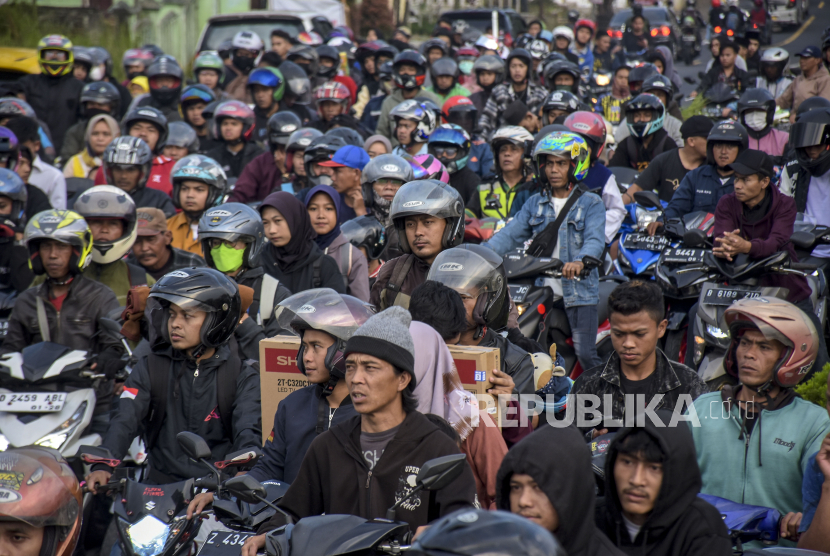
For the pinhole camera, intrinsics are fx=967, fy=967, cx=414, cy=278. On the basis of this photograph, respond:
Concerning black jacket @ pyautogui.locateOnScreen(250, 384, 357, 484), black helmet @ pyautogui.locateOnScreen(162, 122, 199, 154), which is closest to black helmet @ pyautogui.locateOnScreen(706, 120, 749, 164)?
black jacket @ pyautogui.locateOnScreen(250, 384, 357, 484)

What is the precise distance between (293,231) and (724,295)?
338 centimetres

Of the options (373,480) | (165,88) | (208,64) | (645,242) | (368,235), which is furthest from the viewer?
(208,64)

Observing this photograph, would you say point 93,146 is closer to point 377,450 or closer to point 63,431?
point 63,431

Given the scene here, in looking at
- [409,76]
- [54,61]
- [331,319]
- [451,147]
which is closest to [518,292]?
[331,319]

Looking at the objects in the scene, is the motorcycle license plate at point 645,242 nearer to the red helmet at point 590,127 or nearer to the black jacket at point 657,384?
the red helmet at point 590,127

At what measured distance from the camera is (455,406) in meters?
4.39

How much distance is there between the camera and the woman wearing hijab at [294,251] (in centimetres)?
766

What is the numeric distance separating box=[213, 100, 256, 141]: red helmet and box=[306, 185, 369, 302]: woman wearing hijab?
4.38 m

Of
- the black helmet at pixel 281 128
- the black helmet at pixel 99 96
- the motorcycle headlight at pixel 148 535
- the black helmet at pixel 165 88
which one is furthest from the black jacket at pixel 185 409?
the black helmet at pixel 165 88

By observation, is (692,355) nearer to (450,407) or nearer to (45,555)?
(450,407)

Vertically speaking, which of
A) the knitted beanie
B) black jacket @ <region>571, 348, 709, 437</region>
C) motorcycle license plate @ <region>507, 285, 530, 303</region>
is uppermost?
the knitted beanie

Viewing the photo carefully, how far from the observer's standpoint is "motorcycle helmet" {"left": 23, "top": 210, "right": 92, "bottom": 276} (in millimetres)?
6965

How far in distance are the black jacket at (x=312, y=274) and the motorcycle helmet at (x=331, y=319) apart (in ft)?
8.35

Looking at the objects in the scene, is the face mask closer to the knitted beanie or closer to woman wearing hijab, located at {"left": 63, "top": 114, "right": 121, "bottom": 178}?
the knitted beanie
